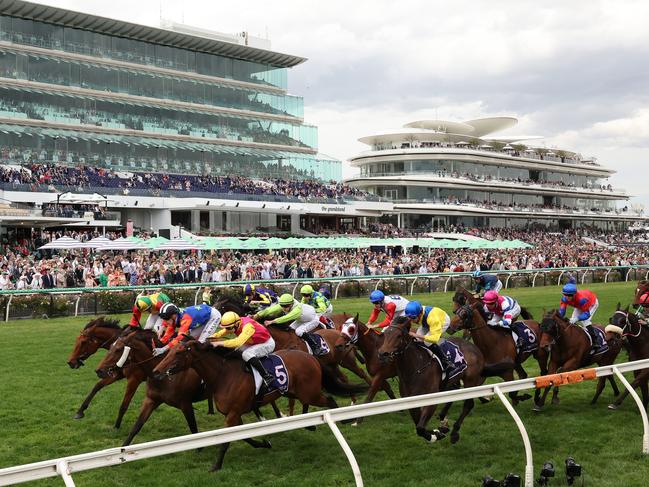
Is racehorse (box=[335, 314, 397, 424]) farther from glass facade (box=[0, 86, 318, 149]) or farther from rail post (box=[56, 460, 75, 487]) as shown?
glass facade (box=[0, 86, 318, 149])

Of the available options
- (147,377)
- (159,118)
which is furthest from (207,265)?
(159,118)

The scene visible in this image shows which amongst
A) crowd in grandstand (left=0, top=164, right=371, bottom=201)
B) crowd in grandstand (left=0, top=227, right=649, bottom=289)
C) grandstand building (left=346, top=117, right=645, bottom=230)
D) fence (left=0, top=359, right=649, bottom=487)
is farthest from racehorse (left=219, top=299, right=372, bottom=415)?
grandstand building (left=346, top=117, right=645, bottom=230)

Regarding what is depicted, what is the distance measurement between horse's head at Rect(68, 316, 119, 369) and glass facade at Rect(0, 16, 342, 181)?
31.2 m

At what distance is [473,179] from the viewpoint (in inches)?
2221

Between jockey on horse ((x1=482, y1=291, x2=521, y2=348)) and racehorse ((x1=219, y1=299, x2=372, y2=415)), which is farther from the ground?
jockey on horse ((x1=482, y1=291, x2=521, y2=348))

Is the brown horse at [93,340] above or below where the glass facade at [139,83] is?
below

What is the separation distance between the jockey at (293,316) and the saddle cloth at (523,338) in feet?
7.20

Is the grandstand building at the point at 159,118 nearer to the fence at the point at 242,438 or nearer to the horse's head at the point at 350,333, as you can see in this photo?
the horse's head at the point at 350,333

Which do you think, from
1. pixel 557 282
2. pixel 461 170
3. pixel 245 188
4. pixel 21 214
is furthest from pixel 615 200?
pixel 21 214

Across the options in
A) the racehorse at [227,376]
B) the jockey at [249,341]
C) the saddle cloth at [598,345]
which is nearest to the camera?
the racehorse at [227,376]

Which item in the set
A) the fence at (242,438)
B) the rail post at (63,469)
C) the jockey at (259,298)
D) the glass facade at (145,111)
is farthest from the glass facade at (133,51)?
the rail post at (63,469)

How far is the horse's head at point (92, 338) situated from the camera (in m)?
7.03

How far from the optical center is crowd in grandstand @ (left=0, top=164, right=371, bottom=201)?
3284 centimetres

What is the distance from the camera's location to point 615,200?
70.8 metres
